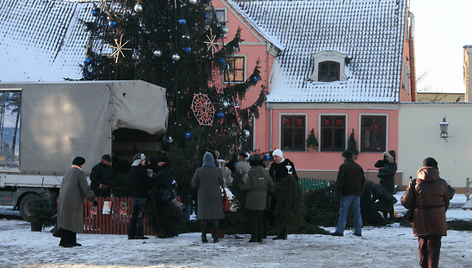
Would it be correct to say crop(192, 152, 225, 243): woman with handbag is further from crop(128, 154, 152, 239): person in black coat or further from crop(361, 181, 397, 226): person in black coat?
crop(361, 181, 397, 226): person in black coat

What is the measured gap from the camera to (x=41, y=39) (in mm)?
29297

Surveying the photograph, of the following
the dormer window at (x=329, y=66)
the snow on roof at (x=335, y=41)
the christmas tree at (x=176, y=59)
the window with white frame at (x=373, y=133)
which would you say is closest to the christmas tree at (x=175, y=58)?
the christmas tree at (x=176, y=59)

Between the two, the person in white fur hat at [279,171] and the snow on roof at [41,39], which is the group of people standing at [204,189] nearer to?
the person in white fur hat at [279,171]

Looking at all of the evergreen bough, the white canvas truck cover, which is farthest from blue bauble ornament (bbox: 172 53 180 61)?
the evergreen bough

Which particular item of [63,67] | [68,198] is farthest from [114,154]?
[63,67]

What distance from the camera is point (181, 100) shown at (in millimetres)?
15992

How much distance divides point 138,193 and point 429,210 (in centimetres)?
560

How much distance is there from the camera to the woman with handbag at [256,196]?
11.1 meters

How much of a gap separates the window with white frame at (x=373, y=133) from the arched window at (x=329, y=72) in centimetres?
243

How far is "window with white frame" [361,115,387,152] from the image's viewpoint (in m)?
25.8

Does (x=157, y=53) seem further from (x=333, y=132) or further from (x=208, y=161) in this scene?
(x=333, y=132)

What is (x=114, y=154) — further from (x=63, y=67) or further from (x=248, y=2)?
(x=248, y=2)

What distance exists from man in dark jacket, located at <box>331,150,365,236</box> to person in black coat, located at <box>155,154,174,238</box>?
3.35 m

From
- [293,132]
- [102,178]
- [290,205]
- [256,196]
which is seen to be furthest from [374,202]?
[293,132]
